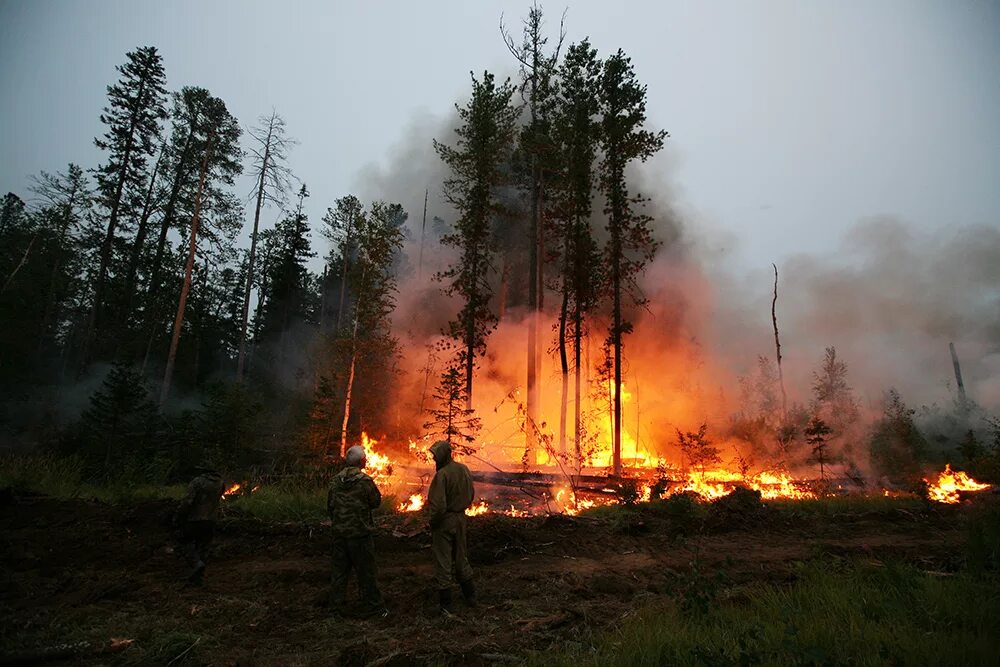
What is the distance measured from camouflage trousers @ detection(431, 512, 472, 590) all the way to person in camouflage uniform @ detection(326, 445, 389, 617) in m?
0.89

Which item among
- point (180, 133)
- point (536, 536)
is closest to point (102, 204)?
point (180, 133)

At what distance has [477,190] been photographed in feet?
72.1

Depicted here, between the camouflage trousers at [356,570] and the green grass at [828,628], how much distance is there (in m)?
2.95

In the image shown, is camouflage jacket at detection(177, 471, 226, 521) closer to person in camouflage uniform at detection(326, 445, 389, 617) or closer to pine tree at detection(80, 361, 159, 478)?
person in camouflage uniform at detection(326, 445, 389, 617)

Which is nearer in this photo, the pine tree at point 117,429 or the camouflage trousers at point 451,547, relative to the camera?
the camouflage trousers at point 451,547

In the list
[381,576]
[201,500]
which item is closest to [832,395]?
[381,576]

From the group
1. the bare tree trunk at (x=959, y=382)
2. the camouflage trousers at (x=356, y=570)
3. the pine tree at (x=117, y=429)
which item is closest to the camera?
the camouflage trousers at (x=356, y=570)

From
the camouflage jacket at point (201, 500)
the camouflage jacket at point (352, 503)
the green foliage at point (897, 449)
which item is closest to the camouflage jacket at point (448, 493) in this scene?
the camouflage jacket at point (352, 503)

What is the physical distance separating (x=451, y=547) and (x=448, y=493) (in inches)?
29.3

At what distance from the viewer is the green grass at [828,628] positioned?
378 cm

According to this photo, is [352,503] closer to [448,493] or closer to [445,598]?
[448,493]

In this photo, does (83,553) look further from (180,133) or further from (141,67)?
(141,67)

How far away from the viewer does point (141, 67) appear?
26.1 metres

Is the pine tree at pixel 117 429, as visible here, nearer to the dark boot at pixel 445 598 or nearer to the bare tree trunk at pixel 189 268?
the bare tree trunk at pixel 189 268
